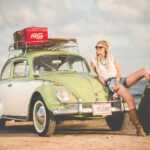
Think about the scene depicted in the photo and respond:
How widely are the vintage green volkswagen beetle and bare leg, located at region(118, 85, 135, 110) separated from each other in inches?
7.3

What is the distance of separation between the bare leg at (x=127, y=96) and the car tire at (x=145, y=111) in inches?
8.1

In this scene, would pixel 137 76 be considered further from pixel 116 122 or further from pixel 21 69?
pixel 21 69

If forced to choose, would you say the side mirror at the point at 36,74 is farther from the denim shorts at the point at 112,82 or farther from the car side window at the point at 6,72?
the denim shorts at the point at 112,82

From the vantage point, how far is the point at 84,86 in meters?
9.08

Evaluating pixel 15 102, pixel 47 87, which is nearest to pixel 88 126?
pixel 15 102

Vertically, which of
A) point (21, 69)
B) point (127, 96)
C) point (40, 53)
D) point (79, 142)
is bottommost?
point (79, 142)

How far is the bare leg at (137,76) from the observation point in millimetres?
8602

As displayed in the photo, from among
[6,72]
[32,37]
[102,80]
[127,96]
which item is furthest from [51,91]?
[6,72]

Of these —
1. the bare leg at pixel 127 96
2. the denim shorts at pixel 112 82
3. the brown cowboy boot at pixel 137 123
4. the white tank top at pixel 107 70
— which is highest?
the white tank top at pixel 107 70

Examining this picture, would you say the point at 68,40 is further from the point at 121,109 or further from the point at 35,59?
the point at 121,109

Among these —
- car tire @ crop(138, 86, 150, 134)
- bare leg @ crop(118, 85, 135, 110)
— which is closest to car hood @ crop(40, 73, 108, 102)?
bare leg @ crop(118, 85, 135, 110)

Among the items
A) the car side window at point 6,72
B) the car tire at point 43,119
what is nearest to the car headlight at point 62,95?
the car tire at point 43,119

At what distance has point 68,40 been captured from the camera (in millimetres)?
11055

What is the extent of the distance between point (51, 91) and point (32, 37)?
2488mm
